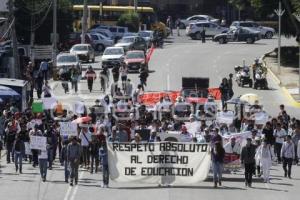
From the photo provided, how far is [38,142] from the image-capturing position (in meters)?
31.5

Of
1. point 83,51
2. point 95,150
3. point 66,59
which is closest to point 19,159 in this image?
point 95,150

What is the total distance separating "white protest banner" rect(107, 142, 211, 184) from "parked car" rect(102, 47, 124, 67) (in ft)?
113

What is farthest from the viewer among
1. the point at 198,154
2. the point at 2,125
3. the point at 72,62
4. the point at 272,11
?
the point at 272,11

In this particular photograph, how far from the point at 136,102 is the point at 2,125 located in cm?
775

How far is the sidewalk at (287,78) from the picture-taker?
54.0 meters

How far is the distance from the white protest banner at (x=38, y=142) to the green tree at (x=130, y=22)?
211 ft

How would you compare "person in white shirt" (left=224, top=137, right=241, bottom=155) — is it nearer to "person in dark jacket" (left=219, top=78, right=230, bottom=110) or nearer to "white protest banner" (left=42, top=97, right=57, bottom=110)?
"white protest banner" (left=42, top=97, right=57, bottom=110)

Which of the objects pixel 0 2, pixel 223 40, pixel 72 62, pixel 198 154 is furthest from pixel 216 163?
pixel 223 40

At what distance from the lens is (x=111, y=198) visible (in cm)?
2775

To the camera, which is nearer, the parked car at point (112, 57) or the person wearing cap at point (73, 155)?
the person wearing cap at point (73, 155)

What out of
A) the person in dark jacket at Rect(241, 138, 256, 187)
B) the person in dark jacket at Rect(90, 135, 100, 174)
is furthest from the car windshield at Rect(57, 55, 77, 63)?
the person in dark jacket at Rect(241, 138, 256, 187)

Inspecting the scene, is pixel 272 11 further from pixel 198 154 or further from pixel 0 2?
pixel 198 154

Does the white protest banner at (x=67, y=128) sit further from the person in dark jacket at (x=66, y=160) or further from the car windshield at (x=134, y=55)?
the car windshield at (x=134, y=55)

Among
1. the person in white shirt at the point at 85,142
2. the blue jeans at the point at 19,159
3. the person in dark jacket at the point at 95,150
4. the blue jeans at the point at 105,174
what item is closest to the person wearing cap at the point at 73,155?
the blue jeans at the point at 105,174
